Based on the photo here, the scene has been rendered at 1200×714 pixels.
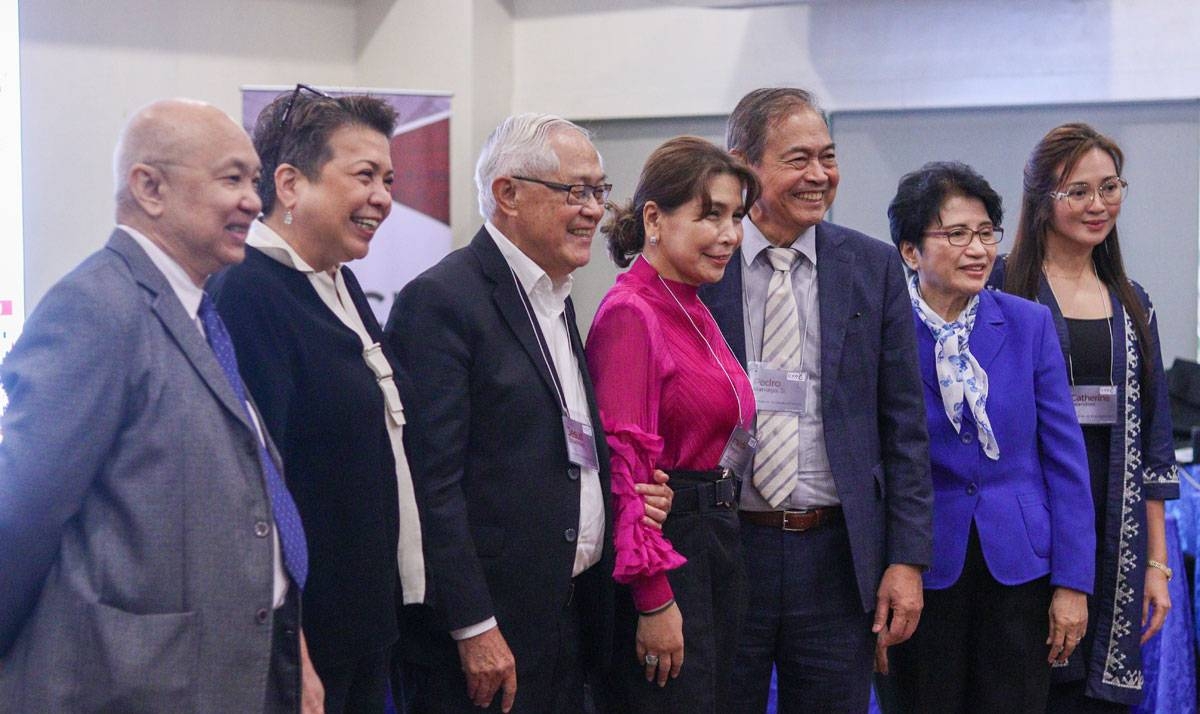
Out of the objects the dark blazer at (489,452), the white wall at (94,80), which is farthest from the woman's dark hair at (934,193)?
the white wall at (94,80)

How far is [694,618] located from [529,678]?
0.31 meters

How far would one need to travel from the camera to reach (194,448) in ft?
4.78

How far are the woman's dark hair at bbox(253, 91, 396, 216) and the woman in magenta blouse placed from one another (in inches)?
21.9

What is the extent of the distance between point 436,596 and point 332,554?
7.7 inches

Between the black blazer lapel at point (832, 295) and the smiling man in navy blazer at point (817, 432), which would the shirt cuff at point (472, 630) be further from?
the black blazer lapel at point (832, 295)

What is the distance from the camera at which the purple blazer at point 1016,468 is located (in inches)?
95.3

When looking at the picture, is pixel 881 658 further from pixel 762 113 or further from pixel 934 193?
pixel 762 113

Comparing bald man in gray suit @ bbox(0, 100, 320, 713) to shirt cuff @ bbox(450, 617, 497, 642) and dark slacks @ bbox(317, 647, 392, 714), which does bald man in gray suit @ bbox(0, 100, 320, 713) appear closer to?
dark slacks @ bbox(317, 647, 392, 714)

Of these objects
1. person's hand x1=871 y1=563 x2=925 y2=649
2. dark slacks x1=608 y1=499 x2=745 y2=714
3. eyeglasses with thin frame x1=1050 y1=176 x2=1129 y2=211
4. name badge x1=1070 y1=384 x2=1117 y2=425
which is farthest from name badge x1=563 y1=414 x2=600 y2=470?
eyeglasses with thin frame x1=1050 y1=176 x2=1129 y2=211

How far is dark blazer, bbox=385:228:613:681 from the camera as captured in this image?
6.12 feet

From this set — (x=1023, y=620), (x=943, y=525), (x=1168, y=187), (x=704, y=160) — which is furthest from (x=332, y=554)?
(x=1168, y=187)

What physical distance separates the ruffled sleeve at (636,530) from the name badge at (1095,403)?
1.11m

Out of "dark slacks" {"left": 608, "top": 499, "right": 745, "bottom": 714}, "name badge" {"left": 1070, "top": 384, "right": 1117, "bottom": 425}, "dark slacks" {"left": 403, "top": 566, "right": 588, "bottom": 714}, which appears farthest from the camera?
"name badge" {"left": 1070, "top": 384, "right": 1117, "bottom": 425}

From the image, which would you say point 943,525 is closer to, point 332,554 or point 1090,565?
point 1090,565
